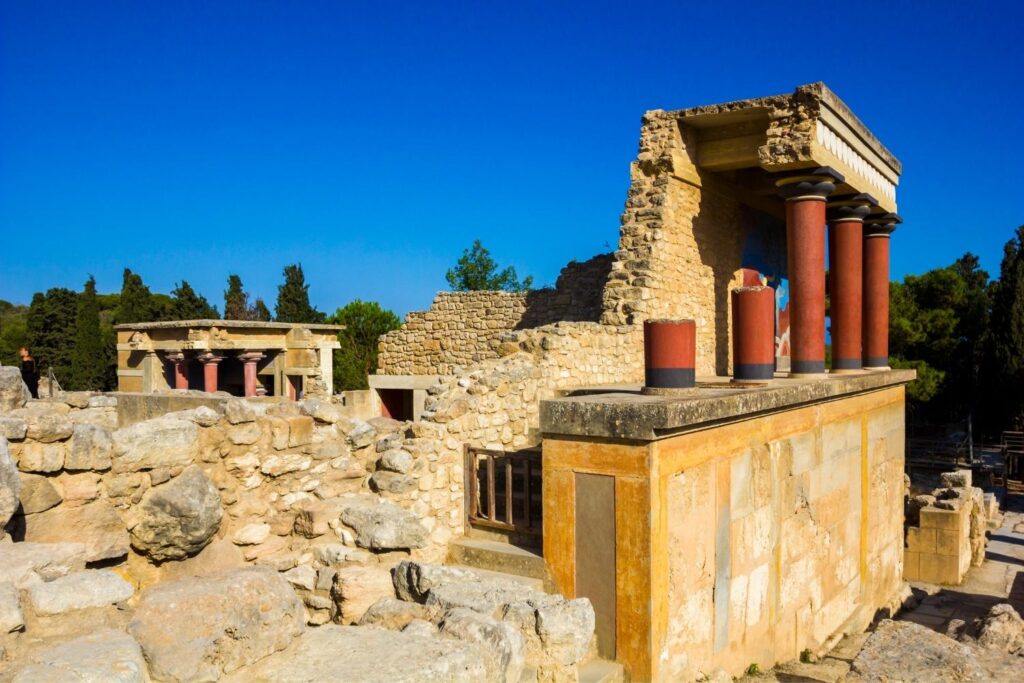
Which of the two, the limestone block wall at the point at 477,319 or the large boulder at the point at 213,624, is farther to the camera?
the limestone block wall at the point at 477,319

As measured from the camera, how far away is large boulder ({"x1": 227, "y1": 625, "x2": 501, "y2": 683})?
3201 millimetres

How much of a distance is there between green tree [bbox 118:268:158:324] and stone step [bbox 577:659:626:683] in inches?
1341

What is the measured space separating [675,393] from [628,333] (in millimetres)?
4682

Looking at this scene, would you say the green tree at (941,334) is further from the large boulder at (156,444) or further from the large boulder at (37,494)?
the large boulder at (37,494)

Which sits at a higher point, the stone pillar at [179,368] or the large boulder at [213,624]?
the stone pillar at [179,368]

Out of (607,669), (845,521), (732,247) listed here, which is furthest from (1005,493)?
(607,669)

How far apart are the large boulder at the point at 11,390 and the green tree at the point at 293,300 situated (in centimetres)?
3329

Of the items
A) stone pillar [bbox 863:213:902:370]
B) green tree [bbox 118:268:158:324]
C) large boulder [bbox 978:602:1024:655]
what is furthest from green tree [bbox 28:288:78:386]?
large boulder [bbox 978:602:1024:655]

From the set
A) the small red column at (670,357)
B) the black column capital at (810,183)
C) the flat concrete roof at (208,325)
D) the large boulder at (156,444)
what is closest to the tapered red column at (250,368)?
the flat concrete roof at (208,325)

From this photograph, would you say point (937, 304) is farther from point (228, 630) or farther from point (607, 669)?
point (228, 630)

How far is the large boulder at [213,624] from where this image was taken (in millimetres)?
3176

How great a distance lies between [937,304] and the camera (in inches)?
1315

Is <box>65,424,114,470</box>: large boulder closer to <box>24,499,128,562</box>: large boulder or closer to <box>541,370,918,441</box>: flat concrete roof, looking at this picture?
<box>24,499,128,562</box>: large boulder

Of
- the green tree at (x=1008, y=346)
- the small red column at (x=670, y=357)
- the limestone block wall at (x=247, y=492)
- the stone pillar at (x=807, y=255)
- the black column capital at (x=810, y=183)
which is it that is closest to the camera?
the limestone block wall at (x=247, y=492)
